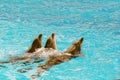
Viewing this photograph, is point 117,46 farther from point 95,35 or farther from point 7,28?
point 7,28

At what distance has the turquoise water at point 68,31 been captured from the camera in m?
9.02

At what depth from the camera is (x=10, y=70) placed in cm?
891

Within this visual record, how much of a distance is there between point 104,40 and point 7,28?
130 inches

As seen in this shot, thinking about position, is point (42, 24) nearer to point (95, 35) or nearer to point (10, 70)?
point (95, 35)

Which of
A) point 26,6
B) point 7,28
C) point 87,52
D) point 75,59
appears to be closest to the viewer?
point 75,59

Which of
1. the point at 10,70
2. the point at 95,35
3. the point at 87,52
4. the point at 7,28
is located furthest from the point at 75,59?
the point at 7,28

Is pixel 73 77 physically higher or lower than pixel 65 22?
lower

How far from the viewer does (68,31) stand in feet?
42.9

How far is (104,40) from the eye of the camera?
1195 centimetres

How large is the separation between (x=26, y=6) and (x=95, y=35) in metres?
5.33

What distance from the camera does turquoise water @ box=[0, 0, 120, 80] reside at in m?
9.02

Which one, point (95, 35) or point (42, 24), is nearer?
point (95, 35)

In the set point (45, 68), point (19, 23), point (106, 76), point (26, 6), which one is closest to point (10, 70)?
point (45, 68)

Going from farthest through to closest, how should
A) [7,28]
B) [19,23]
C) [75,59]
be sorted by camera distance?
1. [19,23]
2. [7,28]
3. [75,59]
